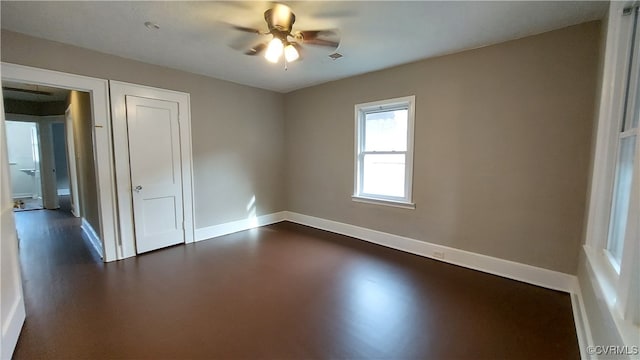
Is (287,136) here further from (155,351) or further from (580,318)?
(580,318)

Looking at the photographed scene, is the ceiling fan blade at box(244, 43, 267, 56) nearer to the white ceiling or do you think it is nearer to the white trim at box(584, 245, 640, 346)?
the white ceiling

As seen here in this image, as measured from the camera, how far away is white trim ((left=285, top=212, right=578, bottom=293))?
103 inches

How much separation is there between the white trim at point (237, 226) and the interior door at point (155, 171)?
342 mm

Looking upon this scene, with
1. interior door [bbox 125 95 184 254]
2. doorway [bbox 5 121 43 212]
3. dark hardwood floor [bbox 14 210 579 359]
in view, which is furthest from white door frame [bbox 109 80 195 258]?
doorway [bbox 5 121 43 212]

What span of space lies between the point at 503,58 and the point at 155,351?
389 cm

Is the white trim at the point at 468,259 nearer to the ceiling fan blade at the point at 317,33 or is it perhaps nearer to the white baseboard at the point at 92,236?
the ceiling fan blade at the point at 317,33

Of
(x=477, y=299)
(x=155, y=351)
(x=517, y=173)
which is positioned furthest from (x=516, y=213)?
(x=155, y=351)

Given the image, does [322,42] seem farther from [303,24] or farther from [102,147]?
[102,147]

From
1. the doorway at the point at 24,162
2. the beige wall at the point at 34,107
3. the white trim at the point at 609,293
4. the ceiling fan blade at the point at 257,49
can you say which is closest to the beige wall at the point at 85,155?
the beige wall at the point at 34,107

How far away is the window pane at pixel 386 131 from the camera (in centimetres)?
370

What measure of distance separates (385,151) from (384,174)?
33 cm

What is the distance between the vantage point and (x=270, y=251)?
3.67 meters

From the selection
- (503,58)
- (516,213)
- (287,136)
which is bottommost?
(516,213)

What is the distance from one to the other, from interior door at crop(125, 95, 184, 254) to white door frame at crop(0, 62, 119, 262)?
22 cm
